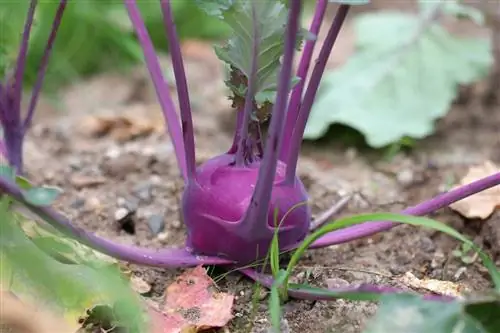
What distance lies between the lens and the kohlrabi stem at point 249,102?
88 cm

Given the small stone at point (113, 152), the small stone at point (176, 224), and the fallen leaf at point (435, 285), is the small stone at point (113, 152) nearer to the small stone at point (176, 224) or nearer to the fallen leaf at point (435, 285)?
the small stone at point (176, 224)

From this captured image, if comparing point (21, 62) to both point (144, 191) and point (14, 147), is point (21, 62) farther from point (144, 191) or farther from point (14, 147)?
point (144, 191)

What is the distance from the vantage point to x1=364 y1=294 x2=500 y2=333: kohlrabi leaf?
0.69 metres

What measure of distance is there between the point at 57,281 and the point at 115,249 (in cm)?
14

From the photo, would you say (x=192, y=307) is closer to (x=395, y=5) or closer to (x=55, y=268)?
(x=55, y=268)

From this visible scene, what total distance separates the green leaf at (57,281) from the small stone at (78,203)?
15.2 inches

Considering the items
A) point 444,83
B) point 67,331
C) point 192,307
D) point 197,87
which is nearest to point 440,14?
point 444,83

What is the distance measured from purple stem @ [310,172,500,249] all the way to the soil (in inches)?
1.5

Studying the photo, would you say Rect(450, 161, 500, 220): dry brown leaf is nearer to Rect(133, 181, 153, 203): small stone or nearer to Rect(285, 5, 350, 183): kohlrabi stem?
Rect(285, 5, 350, 183): kohlrabi stem

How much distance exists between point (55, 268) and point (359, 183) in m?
0.71

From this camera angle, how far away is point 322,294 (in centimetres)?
83

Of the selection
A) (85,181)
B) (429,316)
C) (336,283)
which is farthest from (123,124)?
(429,316)

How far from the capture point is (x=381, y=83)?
1.70 meters

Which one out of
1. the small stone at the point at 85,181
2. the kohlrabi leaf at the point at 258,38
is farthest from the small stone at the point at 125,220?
the kohlrabi leaf at the point at 258,38
